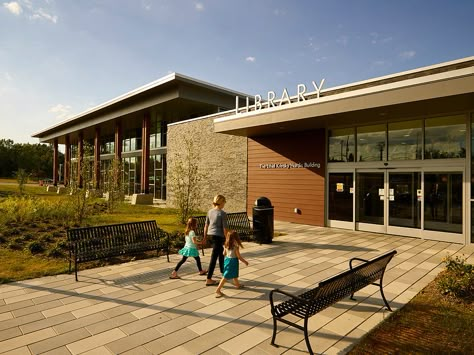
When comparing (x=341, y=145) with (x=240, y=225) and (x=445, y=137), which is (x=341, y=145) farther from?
(x=240, y=225)

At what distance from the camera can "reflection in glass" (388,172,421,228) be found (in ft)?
34.2

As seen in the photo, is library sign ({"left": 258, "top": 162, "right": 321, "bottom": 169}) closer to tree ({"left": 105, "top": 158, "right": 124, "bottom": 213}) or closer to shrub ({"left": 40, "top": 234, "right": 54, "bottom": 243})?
tree ({"left": 105, "top": 158, "right": 124, "bottom": 213})

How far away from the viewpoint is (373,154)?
11.6 meters

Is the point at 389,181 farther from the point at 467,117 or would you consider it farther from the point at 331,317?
the point at 331,317

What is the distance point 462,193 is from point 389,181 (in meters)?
2.26

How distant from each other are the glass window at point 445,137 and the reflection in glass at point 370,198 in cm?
193

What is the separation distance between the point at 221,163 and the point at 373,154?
846cm

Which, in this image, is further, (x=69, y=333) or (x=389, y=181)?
(x=389, y=181)

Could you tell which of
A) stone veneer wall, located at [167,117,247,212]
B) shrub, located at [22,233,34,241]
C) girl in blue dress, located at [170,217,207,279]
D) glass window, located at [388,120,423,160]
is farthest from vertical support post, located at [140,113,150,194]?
girl in blue dress, located at [170,217,207,279]

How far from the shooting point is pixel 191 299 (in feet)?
16.2

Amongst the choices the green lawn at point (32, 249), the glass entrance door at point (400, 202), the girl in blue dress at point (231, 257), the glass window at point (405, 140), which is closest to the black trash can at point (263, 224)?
the green lawn at point (32, 249)

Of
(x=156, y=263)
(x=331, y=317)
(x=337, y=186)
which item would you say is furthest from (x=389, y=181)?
(x=156, y=263)

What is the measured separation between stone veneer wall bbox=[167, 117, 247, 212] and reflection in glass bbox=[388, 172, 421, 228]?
735 centimetres

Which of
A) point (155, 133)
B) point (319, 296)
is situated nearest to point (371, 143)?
point (319, 296)
